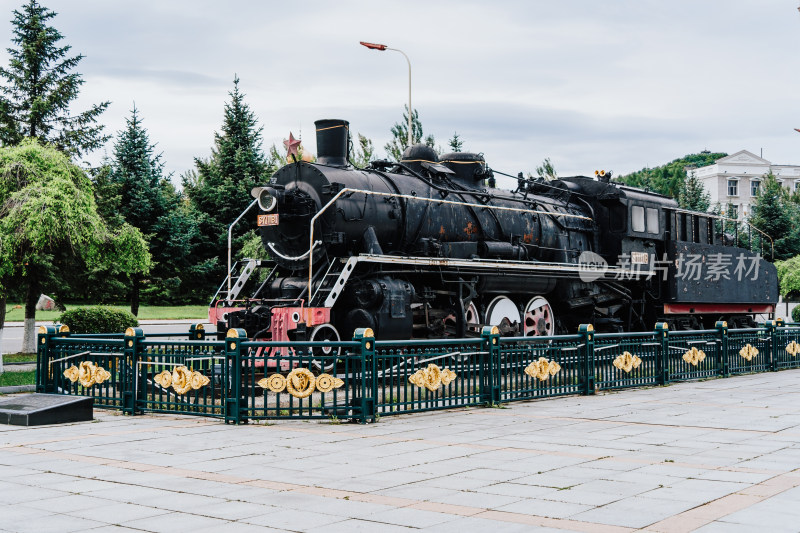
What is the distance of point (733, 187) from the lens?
3354 inches

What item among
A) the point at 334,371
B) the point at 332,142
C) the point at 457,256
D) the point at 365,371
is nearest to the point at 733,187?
the point at 457,256

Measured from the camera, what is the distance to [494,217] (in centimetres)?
1834

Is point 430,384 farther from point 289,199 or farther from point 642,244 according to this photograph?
point 642,244

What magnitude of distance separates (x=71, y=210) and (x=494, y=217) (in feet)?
33.0

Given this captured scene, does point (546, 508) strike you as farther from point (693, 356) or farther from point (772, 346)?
point (772, 346)

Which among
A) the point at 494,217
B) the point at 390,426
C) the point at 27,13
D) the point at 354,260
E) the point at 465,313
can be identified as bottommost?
the point at 390,426

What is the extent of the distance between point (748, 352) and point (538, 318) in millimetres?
5054

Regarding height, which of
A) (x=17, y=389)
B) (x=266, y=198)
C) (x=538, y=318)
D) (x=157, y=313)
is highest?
(x=266, y=198)

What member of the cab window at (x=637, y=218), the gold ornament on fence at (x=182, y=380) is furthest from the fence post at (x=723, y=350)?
the gold ornament on fence at (x=182, y=380)

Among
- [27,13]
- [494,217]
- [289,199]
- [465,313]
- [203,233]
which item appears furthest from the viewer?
[203,233]

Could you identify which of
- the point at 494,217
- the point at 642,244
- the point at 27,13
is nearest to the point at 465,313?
the point at 494,217

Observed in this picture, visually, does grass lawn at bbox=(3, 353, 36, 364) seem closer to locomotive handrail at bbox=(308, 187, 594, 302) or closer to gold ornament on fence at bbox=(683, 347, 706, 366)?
locomotive handrail at bbox=(308, 187, 594, 302)

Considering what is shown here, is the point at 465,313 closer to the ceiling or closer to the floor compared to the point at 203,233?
closer to the floor

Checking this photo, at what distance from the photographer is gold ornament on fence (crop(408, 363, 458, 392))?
1127cm
